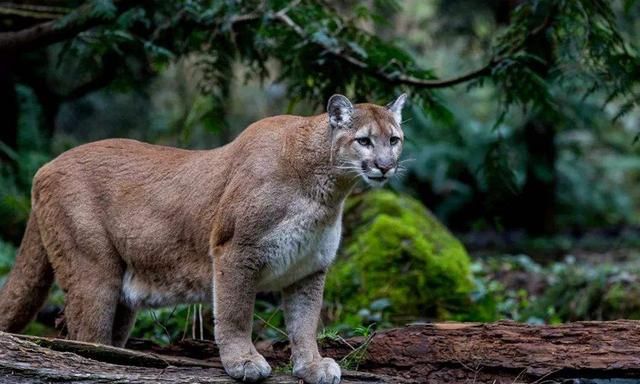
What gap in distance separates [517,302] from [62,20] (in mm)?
6270

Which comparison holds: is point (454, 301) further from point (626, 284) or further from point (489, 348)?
point (489, 348)

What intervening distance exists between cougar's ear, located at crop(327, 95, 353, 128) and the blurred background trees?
873 mm

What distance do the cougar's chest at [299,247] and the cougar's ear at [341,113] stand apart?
61 centimetres

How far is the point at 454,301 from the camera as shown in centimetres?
943

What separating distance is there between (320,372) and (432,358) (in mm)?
792

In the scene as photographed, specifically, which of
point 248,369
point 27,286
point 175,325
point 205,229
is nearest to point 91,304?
point 27,286

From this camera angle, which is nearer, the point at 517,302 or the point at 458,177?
the point at 517,302

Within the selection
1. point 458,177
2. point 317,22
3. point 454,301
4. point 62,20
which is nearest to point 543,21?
point 317,22

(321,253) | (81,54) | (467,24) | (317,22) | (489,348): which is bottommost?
(489,348)

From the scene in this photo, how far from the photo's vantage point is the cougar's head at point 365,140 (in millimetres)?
5734

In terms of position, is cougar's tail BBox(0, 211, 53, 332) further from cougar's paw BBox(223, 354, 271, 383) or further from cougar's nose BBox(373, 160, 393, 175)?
cougar's nose BBox(373, 160, 393, 175)

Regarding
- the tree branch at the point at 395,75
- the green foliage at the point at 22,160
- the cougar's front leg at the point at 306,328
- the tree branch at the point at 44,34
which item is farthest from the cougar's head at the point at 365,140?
the green foliage at the point at 22,160

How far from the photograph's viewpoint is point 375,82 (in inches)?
307

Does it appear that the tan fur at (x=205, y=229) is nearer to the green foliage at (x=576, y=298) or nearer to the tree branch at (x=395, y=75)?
the tree branch at (x=395, y=75)
